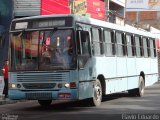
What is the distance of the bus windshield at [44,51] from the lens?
15.3 meters

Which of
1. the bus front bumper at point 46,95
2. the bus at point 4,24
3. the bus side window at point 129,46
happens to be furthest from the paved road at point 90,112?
the bus at point 4,24

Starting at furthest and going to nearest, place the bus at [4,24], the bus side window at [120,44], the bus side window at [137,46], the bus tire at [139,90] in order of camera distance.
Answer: the bus at [4,24] < the bus tire at [139,90] < the bus side window at [137,46] < the bus side window at [120,44]

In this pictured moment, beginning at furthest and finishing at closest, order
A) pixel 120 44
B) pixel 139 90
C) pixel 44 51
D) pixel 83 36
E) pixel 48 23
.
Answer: pixel 139 90
pixel 120 44
pixel 83 36
pixel 48 23
pixel 44 51

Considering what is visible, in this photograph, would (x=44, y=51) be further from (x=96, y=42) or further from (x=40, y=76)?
(x=96, y=42)

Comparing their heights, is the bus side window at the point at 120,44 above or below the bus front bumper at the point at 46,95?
above

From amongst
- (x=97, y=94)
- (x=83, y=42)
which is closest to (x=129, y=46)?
(x=97, y=94)

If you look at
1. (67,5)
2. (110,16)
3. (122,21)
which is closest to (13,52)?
(67,5)

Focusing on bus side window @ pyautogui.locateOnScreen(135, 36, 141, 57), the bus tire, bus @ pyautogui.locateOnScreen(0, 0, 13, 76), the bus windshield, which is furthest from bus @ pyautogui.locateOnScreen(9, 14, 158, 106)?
bus @ pyautogui.locateOnScreen(0, 0, 13, 76)

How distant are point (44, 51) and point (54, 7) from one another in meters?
13.1

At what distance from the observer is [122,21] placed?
4484 cm

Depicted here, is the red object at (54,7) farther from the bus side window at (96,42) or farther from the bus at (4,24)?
the bus side window at (96,42)

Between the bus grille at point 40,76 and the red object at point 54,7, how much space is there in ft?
37.7

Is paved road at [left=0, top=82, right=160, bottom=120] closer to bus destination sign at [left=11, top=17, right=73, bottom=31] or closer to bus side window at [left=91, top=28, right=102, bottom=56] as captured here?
bus side window at [left=91, top=28, right=102, bottom=56]

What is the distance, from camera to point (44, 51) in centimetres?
1556
